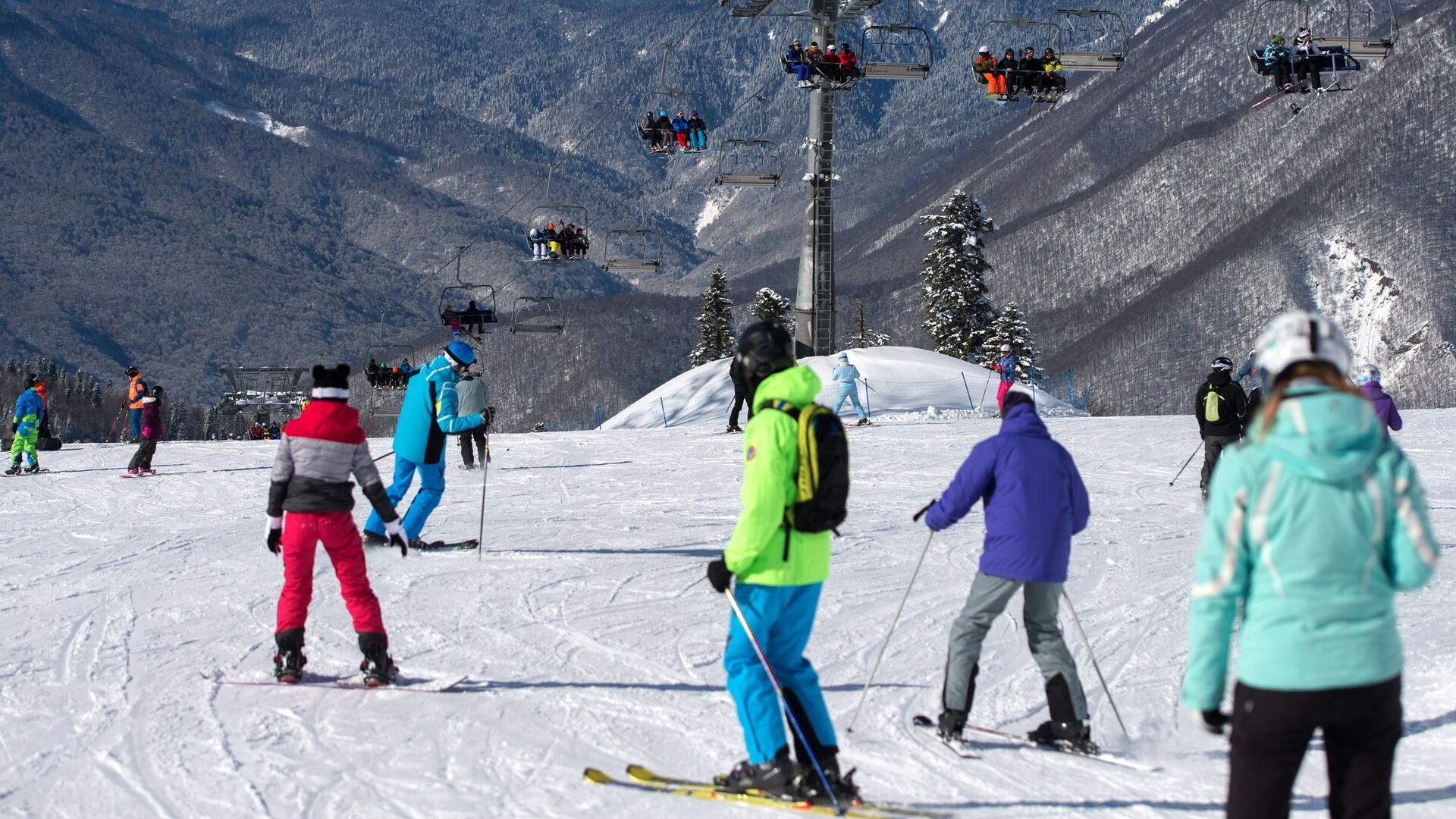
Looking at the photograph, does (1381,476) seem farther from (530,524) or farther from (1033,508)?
(530,524)

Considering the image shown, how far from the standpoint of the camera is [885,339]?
73125 millimetres

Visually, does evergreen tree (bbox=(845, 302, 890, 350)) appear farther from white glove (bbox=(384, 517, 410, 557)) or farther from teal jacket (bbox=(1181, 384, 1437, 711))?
teal jacket (bbox=(1181, 384, 1437, 711))

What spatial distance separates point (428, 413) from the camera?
986cm

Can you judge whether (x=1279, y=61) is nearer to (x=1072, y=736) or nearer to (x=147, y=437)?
(x=147, y=437)

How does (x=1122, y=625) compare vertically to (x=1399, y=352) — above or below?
below

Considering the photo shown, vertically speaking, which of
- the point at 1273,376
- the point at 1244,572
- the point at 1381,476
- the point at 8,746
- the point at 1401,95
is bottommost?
the point at 8,746

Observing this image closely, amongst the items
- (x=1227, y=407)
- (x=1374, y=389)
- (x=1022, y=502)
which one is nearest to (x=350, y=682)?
(x=1022, y=502)

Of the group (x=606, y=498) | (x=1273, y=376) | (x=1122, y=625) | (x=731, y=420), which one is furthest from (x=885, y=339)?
(x=1273, y=376)

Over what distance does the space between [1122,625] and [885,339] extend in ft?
214

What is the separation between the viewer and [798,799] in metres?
4.77

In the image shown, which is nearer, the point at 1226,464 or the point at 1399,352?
the point at 1226,464

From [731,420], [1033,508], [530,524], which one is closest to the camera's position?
[1033,508]

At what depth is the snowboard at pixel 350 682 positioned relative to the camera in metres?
6.55

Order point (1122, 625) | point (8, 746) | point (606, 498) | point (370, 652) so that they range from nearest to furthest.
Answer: point (8, 746) < point (370, 652) < point (1122, 625) < point (606, 498)
